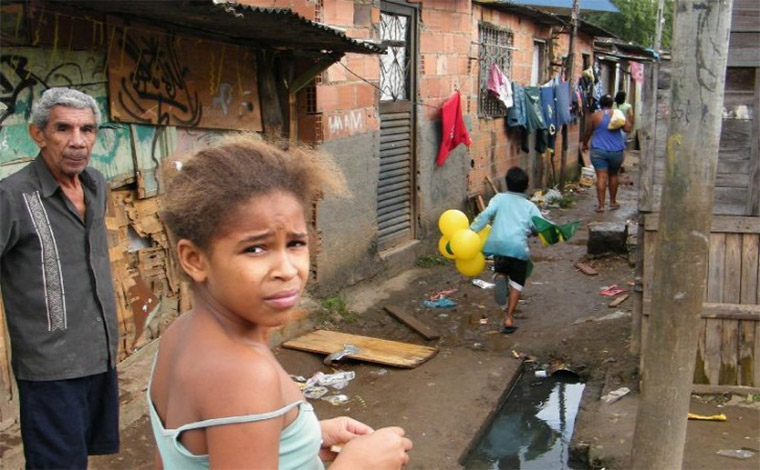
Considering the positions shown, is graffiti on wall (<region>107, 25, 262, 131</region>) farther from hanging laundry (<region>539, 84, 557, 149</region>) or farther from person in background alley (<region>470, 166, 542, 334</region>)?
hanging laundry (<region>539, 84, 557, 149</region>)

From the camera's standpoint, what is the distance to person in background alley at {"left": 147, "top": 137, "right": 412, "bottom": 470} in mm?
1370

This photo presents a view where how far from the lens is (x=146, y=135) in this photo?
5230mm

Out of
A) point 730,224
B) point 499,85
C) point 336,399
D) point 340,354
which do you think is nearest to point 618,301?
point 730,224

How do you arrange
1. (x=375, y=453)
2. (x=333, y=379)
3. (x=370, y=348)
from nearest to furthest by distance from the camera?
(x=375, y=453) → (x=333, y=379) → (x=370, y=348)

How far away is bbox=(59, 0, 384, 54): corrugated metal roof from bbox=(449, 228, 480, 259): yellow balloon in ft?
5.94

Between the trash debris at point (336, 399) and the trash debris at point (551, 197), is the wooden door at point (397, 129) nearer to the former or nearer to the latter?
the trash debris at point (336, 399)

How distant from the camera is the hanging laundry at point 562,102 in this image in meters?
14.8

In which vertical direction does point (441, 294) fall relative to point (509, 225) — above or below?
below

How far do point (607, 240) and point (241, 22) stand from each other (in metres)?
5.90

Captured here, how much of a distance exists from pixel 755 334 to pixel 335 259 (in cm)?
380

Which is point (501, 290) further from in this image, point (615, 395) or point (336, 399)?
point (336, 399)

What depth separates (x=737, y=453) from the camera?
4.48 meters

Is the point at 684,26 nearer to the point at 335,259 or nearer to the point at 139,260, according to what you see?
the point at 139,260

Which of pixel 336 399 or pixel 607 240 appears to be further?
pixel 607 240
